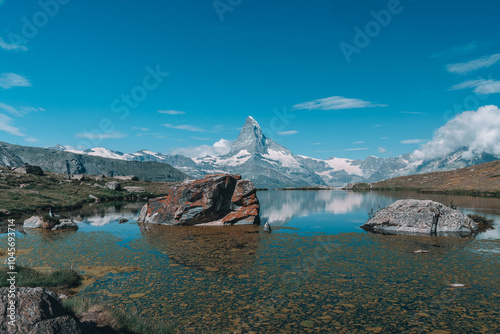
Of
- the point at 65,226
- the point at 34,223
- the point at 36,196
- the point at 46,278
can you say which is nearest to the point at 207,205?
the point at 65,226

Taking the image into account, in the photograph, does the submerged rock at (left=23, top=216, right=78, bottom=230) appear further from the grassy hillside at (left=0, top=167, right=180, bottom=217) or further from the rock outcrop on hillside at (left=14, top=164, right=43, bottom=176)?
the rock outcrop on hillside at (left=14, top=164, right=43, bottom=176)

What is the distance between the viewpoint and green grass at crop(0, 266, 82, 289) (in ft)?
47.8

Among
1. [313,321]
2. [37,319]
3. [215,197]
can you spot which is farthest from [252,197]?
[37,319]

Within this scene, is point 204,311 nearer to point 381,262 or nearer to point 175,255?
point 175,255

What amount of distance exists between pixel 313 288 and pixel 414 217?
76.0 feet

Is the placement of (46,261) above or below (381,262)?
below

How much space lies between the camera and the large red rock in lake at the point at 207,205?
3903 cm

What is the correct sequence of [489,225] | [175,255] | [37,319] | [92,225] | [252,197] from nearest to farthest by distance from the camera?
1. [37,319]
2. [175,255]
3. [489,225]
4. [92,225]
5. [252,197]

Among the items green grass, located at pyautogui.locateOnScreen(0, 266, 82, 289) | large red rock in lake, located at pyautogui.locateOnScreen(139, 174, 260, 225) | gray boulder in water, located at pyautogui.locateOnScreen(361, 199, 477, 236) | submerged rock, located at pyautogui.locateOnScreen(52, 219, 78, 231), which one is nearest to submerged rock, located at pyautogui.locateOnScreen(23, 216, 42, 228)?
submerged rock, located at pyautogui.locateOnScreen(52, 219, 78, 231)

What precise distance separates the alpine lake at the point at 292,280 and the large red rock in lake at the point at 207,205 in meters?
9.82

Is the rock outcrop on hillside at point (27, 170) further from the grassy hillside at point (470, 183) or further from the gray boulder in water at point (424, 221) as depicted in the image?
the grassy hillside at point (470, 183)

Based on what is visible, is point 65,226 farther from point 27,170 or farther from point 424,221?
point 27,170

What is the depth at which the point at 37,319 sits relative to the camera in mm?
7027

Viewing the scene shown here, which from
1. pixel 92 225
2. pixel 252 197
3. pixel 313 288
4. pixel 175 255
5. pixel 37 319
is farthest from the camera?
pixel 252 197
